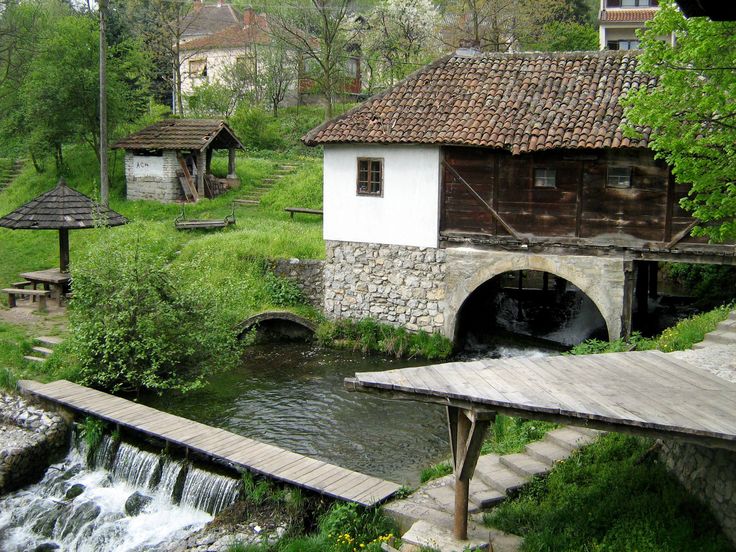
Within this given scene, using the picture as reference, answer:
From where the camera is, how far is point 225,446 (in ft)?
39.0

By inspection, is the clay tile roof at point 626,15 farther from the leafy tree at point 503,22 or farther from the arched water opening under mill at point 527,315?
the arched water opening under mill at point 527,315

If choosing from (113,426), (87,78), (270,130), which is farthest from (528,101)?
(270,130)

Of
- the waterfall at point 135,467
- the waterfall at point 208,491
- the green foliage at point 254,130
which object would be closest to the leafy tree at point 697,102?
the waterfall at point 208,491

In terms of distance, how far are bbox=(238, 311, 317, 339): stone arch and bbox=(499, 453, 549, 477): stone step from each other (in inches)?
365

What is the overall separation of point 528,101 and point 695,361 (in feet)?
27.9

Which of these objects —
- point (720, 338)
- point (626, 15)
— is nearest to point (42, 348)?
point (720, 338)

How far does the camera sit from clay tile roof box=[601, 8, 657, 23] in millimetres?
35031

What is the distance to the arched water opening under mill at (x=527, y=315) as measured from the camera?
1923cm

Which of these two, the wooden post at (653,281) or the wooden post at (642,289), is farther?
the wooden post at (653,281)

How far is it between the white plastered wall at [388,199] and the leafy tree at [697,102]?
21.3 ft

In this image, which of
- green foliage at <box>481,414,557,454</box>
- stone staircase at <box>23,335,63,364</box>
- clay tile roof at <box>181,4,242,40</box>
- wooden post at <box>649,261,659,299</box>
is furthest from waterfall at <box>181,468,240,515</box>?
clay tile roof at <box>181,4,242,40</box>

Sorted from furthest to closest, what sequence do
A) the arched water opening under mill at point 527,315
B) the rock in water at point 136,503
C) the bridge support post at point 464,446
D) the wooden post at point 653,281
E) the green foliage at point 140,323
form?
the wooden post at point 653,281
the arched water opening under mill at point 527,315
the green foliage at point 140,323
the rock in water at point 136,503
the bridge support post at point 464,446

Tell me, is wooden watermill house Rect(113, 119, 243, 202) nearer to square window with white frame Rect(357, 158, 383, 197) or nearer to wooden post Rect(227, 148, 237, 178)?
wooden post Rect(227, 148, 237, 178)

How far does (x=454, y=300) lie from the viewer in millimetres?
18047
